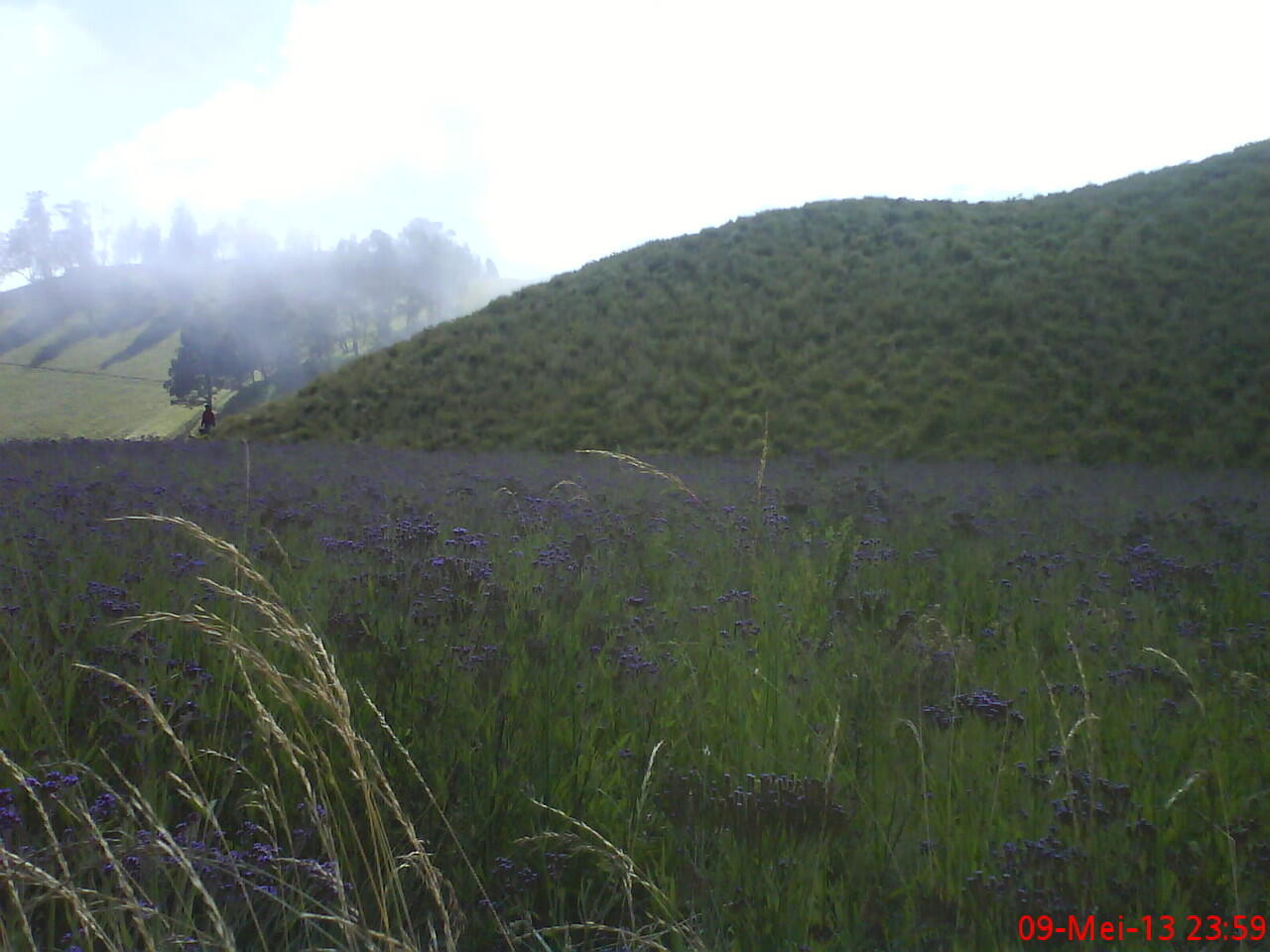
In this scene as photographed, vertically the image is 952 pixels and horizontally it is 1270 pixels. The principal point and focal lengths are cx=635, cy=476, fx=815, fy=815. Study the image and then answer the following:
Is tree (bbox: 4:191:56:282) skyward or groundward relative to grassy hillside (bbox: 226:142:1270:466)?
skyward

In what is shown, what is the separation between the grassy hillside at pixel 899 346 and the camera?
17.9 meters

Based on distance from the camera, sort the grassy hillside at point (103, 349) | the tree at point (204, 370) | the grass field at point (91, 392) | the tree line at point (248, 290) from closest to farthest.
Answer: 1. the grass field at point (91, 392)
2. the grassy hillside at point (103, 349)
3. the tree at point (204, 370)
4. the tree line at point (248, 290)

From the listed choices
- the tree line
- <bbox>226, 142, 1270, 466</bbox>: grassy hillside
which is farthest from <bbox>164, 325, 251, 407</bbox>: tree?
<bbox>226, 142, 1270, 466</bbox>: grassy hillside

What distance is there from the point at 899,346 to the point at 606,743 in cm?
2179

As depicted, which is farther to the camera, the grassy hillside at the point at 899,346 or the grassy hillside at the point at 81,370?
the grassy hillside at the point at 81,370

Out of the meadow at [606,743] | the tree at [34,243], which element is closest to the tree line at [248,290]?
the tree at [34,243]

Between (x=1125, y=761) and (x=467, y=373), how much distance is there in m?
26.1

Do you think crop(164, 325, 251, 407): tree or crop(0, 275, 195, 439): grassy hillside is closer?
crop(0, 275, 195, 439): grassy hillside
